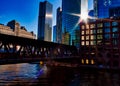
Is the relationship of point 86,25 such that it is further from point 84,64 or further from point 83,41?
point 84,64

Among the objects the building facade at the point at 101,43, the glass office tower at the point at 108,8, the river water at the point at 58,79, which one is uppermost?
the glass office tower at the point at 108,8

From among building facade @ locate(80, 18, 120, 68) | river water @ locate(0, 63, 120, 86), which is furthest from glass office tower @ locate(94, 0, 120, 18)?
river water @ locate(0, 63, 120, 86)

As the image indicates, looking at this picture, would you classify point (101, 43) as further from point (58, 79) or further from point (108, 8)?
point (108, 8)

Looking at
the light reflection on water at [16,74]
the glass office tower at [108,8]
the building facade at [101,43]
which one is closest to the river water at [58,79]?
the light reflection on water at [16,74]

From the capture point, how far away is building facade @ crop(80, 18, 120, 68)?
9888cm

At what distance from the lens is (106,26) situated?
106 metres

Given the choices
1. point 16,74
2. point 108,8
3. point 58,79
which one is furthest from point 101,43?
point 108,8

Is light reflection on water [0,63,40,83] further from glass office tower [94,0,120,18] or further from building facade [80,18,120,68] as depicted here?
glass office tower [94,0,120,18]

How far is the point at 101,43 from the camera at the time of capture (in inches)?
4245

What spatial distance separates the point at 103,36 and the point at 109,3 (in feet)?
231

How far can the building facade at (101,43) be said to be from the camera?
3893 inches

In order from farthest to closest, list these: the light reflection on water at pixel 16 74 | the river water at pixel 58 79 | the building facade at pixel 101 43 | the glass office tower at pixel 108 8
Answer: the glass office tower at pixel 108 8, the building facade at pixel 101 43, the light reflection on water at pixel 16 74, the river water at pixel 58 79

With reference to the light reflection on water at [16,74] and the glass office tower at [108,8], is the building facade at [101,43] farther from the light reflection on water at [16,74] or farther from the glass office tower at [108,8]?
the glass office tower at [108,8]

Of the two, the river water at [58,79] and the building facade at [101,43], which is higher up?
the building facade at [101,43]
